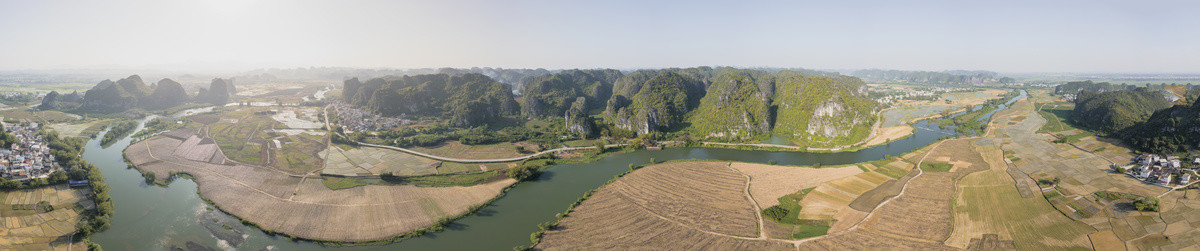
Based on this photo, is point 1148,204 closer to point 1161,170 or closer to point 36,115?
point 1161,170

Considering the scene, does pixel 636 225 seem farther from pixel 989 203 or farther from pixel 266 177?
pixel 266 177

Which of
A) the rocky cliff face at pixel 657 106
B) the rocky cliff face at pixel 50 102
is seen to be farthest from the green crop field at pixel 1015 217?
the rocky cliff face at pixel 50 102

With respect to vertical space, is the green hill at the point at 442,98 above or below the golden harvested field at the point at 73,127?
above

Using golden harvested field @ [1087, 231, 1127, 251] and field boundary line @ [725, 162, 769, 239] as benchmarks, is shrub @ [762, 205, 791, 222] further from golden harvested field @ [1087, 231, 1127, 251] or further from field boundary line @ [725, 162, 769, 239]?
golden harvested field @ [1087, 231, 1127, 251]

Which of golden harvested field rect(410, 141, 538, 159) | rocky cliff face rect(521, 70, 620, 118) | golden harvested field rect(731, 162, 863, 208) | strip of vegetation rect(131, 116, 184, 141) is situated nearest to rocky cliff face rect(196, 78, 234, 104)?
strip of vegetation rect(131, 116, 184, 141)

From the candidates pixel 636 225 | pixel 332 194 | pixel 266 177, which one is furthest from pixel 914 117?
pixel 266 177

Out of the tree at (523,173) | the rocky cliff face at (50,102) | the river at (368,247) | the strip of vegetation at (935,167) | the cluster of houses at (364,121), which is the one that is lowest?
the river at (368,247)

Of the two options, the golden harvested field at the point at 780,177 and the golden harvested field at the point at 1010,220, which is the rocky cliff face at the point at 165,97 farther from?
the golden harvested field at the point at 1010,220
